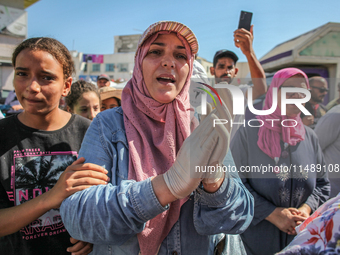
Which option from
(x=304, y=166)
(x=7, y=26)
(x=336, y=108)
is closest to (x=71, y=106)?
(x=304, y=166)

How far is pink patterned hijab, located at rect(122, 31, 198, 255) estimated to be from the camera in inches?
42.3

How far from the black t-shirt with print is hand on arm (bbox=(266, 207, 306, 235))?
1.49 metres

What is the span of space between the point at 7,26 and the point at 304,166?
72.4 feet

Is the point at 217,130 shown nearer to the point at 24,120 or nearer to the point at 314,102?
the point at 24,120

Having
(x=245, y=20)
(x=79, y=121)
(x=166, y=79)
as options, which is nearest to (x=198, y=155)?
(x=166, y=79)

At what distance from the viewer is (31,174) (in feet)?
4.46

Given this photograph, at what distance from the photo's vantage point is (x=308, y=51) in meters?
5.99

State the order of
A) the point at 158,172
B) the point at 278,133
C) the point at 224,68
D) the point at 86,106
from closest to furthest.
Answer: the point at 158,172 → the point at 278,133 → the point at 86,106 → the point at 224,68

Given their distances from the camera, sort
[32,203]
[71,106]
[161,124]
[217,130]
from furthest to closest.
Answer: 1. [71,106]
2. [161,124]
3. [32,203]
4. [217,130]

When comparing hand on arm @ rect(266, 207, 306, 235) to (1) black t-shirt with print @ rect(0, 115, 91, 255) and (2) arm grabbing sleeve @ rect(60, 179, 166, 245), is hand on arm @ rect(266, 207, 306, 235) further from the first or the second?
(1) black t-shirt with print @ rect(0, 115, 91, 255)

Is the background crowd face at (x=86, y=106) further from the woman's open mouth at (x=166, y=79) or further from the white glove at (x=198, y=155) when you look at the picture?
the white glove at (x=198, y=155)

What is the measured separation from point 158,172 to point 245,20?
1573mm

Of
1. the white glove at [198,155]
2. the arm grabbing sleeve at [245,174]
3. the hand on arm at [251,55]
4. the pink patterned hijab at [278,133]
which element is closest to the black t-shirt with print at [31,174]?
the white glove at [198,155]

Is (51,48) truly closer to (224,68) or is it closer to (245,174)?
(245,174)
